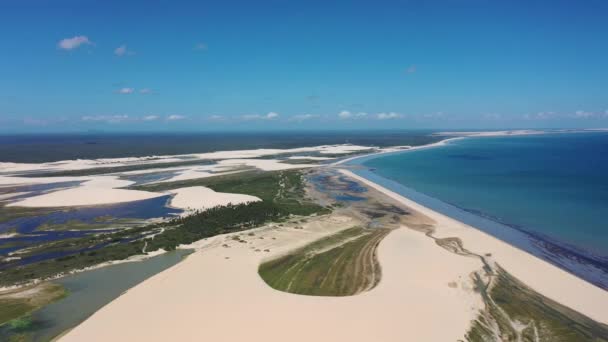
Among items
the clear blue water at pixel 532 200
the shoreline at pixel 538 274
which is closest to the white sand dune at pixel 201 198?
the clear blue water at pixel 532 200

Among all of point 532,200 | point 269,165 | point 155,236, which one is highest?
point 269,165

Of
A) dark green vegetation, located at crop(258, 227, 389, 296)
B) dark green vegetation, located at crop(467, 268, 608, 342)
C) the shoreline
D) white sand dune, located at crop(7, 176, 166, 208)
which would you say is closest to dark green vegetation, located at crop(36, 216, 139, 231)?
white sand dune, located at crop(7, 176, 166, 208)

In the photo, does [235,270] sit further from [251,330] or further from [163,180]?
[163,180]

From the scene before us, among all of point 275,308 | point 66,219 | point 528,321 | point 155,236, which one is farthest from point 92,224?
point 528,321

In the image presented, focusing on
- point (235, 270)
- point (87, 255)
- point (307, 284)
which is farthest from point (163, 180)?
point (307, 284)

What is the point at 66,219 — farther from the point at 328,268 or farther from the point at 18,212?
the point at 328,268

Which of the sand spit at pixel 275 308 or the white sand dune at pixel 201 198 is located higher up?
the white sand dune at pixel 201 198

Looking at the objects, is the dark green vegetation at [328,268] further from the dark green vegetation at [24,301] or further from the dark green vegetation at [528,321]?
the dark green vegetation at [24,301]
